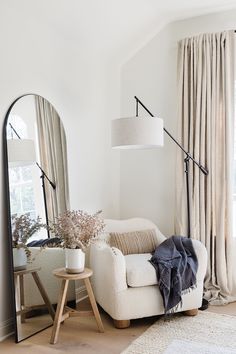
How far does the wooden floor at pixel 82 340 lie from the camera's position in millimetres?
2643

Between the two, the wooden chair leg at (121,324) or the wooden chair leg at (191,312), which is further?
the wooden chair leg at (191,312)

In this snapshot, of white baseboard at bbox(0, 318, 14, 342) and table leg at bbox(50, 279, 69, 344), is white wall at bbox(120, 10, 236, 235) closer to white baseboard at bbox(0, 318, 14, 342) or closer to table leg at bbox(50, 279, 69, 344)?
table leg at bbox(50, 279, 69, 344)

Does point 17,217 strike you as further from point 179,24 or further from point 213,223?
point 179,24

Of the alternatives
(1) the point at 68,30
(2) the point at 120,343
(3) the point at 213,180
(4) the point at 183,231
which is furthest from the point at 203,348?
(1) the point at 68,30

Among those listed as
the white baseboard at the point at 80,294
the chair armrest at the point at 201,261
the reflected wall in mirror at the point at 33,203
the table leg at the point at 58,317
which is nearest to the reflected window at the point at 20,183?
the reflected wall in mirror at the point at 33,203

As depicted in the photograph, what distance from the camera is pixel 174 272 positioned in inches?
120

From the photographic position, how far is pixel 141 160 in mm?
4129

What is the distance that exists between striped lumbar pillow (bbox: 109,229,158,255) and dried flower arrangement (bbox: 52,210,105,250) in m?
0.55

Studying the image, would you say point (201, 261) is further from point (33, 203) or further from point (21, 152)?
point (21, 152)

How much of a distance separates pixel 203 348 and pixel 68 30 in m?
2.73

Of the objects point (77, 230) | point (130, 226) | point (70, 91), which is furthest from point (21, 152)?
point (130, 226)

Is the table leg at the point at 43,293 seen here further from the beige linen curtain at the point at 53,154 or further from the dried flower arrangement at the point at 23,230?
Result: the beige linen curtain at the point at 53,154

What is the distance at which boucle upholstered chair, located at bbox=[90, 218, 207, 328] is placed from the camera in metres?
Result: 2.94

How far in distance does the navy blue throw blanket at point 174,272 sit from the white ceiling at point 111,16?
205 cm
